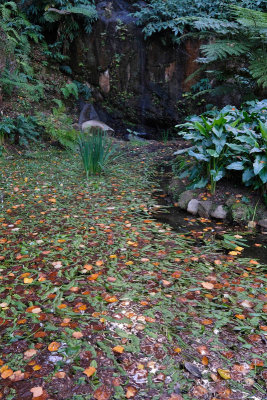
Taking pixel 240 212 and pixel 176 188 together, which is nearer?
pixel 240 212

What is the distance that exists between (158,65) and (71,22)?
228 cm

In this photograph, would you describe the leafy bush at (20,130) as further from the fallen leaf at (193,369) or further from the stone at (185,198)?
the fallen leaf at (193,369)

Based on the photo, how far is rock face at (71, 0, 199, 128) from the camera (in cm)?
631

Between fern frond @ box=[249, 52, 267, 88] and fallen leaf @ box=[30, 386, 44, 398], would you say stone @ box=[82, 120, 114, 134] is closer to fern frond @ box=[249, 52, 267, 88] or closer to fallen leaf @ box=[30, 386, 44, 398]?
fern frond @ box=[249, 52, 267, 88]

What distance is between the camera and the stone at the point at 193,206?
8.95 feet

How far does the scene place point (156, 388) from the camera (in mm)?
1030

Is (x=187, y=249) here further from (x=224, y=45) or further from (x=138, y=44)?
(x=138, y=44)

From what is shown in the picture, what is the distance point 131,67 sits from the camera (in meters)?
6.60

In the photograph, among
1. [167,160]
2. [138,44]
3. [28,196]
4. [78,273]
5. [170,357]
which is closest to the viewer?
[170,357]

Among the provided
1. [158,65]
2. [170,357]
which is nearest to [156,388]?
[170,357]

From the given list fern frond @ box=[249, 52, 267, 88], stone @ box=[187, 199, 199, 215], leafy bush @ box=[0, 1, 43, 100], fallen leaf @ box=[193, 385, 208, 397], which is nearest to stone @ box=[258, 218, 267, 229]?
stone @ box=[187, 199, 199, 215]

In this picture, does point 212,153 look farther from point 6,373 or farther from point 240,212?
point 6,373

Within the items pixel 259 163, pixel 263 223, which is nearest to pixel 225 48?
pixel 259 163

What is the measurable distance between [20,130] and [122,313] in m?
4.24
